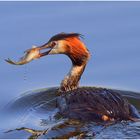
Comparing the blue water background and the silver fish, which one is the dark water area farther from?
the silver fish

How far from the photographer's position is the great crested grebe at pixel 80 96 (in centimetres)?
916

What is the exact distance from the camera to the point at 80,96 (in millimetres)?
9602

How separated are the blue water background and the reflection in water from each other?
0.74 feet

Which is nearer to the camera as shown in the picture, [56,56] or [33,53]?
[33,53]

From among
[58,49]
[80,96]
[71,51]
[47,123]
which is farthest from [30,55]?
[47,123]

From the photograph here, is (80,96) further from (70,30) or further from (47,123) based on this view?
(70,30)

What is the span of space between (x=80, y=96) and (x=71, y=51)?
947mm

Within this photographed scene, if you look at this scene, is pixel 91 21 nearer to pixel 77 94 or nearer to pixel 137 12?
pixel 137 12

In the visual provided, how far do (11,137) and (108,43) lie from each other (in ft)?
10.3

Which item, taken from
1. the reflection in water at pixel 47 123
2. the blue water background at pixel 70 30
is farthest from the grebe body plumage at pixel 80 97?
the blue water background at pixel 70 30

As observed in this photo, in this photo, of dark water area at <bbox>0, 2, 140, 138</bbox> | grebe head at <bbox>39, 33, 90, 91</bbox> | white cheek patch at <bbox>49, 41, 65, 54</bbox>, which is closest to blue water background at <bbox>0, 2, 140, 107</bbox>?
dark water area at <bbox>0, 2, 140, 138</bbox>

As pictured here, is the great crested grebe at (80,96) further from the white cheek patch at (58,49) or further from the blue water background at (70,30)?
the blue water background at (70,30)

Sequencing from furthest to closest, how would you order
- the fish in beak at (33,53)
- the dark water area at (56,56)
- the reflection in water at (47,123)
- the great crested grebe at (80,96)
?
the fish in beak at (33,53) < the dark water area at (56,56) < the great crested grebe at (80,96) < the reflection in water at (47,123)

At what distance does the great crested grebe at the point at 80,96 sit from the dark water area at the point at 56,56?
7.0 inches
